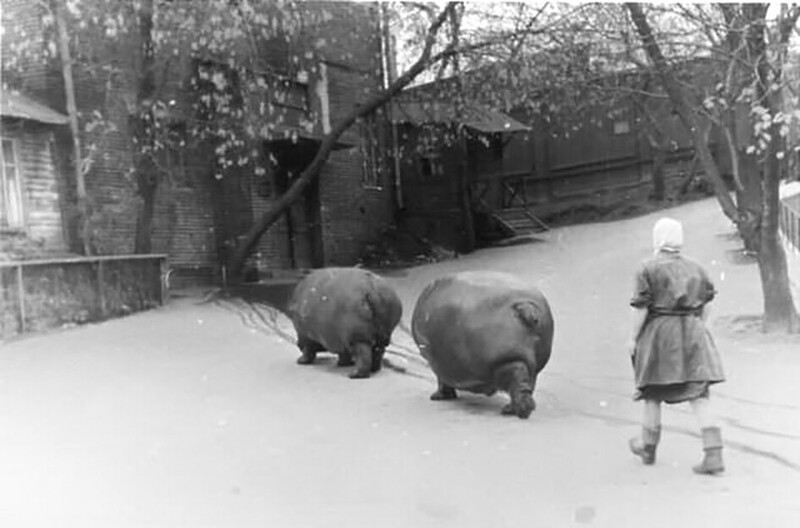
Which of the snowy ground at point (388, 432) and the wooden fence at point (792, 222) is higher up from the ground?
the wooden fence at point (792, 222)

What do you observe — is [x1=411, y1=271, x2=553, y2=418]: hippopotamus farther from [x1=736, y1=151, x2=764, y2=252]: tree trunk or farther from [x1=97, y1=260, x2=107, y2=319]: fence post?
[x1=736, y1=151, x2=764, y2=252]: tree trunk

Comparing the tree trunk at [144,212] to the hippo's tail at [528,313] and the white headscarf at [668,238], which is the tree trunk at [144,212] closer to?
the hippo's tail at [528,313]

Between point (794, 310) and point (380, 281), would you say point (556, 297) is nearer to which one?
point (380, 281)

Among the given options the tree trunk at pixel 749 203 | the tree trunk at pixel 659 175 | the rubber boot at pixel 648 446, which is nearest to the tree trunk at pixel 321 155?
the tree trunk at pixel 659 175

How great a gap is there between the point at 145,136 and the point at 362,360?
3970 millimetres

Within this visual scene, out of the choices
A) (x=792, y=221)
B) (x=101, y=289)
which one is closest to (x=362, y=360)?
(x=101, y=289)

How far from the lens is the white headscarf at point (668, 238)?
470 cm

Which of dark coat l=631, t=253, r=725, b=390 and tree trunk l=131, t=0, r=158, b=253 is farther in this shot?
tree trunk l=131, t=0, r=158, b=253

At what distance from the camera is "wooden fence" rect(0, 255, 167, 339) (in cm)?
566

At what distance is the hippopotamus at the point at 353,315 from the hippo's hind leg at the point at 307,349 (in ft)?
0.45

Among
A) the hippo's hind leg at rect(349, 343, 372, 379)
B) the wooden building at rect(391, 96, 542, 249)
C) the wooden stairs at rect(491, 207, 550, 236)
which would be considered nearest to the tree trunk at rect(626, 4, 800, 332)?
the wooden stairs at rect(491, 207, 550, 236)

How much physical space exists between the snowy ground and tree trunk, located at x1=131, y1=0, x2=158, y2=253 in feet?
6.95

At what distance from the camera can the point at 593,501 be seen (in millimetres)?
4207

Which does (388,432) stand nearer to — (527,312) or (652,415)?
(527,312)
